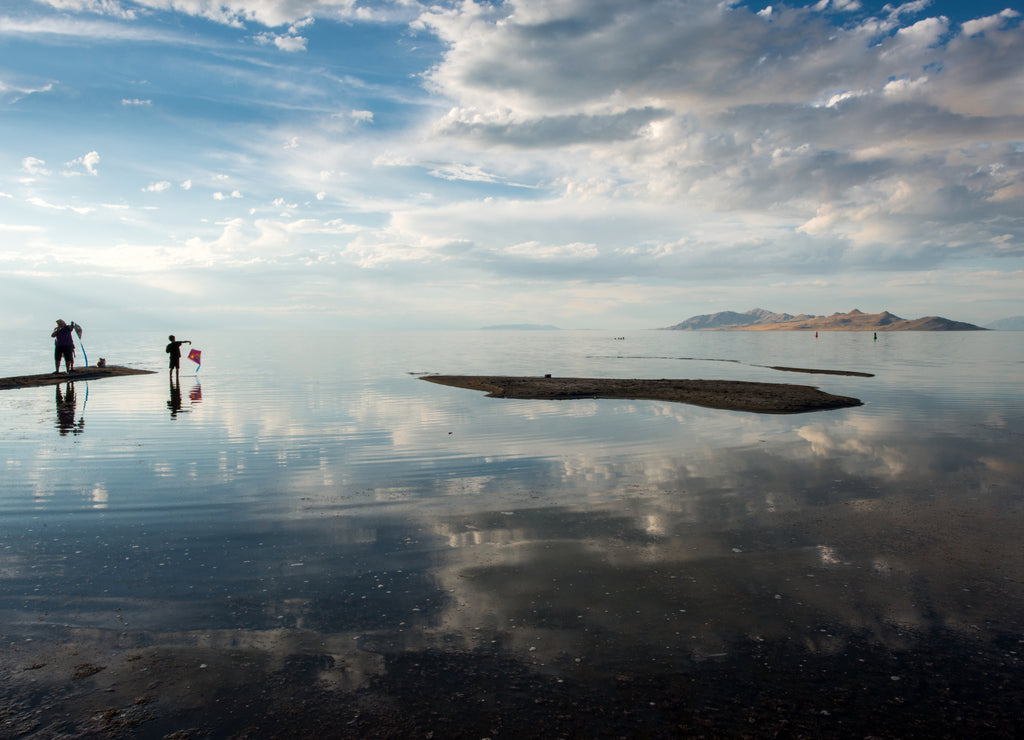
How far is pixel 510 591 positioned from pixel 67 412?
25.5m

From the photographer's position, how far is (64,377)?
40.8m

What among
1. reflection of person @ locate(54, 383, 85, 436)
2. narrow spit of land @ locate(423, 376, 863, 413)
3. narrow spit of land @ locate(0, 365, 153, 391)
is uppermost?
narrow spit of land @ locate(0, 365, 153, 391)

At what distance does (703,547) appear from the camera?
9.54 meters

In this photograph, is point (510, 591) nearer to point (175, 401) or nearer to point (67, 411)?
point (67, 411)

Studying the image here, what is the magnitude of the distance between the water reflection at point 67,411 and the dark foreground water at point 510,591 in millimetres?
3503

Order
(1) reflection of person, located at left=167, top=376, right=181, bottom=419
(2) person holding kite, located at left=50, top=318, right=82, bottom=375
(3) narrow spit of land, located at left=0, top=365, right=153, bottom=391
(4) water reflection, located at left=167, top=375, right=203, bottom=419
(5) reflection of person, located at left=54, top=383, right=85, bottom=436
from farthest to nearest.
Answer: (2) person holding kite, located at left=50, top=318, right=82, bottom=375, (3) narrow spit of land, located at left=0, top=365, right=153, bottom=391, (4) water reflection, located at left=167, top=375, right=203, bottom=419, (1) reflection of person, located at left=167, top=376, right=181, bottom=419, (5) reflection of person, located at left=54, top=383, right=85, bottom=436

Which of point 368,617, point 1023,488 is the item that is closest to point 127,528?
point 368,617

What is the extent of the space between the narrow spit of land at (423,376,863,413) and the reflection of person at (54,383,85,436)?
1838 centimetres

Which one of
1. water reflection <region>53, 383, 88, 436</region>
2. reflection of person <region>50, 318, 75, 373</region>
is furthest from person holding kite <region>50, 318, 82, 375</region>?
water reflection <region>53, 383, 88, 436</region>

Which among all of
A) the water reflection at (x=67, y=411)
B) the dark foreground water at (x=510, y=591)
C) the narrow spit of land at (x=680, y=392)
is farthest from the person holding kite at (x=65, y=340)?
the dark foreground water at (x=510, y=591)

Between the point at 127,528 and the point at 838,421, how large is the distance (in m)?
23.1

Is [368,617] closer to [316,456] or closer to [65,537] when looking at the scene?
[65,537]

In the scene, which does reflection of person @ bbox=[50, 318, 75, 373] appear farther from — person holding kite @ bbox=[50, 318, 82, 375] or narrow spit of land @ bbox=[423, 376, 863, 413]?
narrow spit of land @ bbox=[423, 376, 863, 413]

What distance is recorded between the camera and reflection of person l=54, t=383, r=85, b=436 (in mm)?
21062
